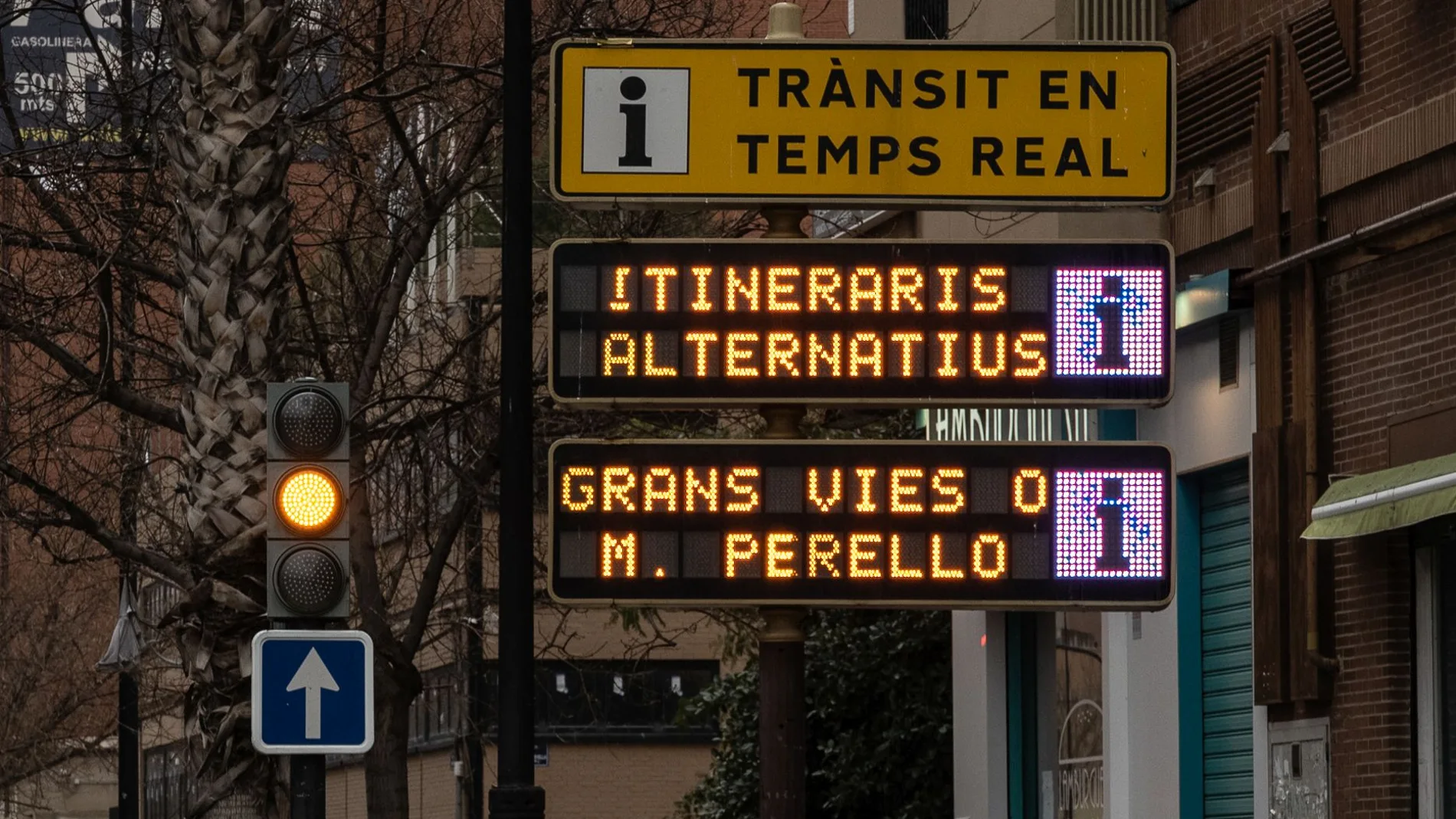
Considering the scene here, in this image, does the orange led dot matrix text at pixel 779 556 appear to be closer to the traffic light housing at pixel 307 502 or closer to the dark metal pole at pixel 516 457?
the traffic light housing at pixel 307 502

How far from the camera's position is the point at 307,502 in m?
10.6

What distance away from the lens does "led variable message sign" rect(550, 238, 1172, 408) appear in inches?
405

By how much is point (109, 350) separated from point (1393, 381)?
7748mm

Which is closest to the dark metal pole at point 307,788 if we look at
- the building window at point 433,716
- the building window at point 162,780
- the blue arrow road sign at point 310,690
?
the blue arrow road sign at point 310,690

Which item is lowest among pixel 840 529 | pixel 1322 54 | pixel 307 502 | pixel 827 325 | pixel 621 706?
pixel 621 706

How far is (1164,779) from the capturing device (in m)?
16.8

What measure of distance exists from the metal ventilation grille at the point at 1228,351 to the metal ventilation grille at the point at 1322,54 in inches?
70.6

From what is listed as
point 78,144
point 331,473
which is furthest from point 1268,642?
point 78,144

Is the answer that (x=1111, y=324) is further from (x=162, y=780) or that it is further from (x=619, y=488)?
(x=162, y=780)

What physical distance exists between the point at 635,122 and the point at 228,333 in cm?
302

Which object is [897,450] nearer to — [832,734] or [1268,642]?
[1268,642]

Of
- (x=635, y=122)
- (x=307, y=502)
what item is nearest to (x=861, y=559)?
(x=635, y=122)

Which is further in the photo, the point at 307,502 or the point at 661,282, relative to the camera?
the point at 307,502

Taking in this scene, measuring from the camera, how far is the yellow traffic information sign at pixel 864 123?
10914 mm
